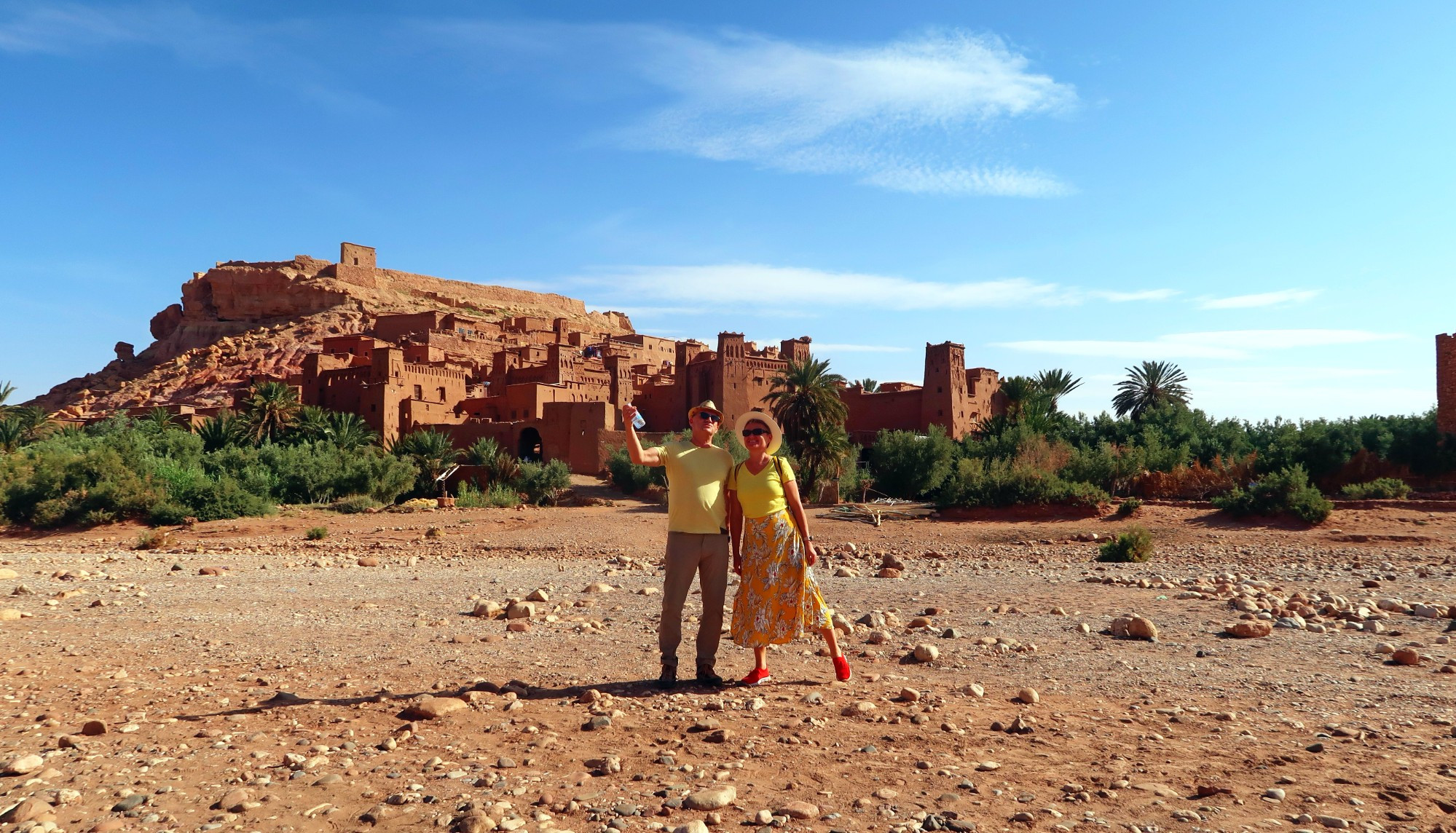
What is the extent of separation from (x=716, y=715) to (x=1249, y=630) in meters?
4.76

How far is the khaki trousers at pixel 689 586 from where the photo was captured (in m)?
5.85

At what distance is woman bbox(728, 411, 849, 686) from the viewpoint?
5.82 m

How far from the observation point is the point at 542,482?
30000 mm

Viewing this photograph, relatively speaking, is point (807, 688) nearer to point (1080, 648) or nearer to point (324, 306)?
point (1080, 648)

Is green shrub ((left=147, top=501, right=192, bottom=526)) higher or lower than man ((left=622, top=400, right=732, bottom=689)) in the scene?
lower

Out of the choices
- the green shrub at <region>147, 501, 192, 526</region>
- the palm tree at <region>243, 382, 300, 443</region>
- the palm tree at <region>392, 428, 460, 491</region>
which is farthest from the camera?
the palm tree at <region>243, 382, 300, 443</region>

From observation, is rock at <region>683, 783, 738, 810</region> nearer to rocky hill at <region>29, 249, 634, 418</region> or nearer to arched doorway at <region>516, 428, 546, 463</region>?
arched doorway at <region>516, 428, 546, 463</region>

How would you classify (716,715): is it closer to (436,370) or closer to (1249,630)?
(1249,630)

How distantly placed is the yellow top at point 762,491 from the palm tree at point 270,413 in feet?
112

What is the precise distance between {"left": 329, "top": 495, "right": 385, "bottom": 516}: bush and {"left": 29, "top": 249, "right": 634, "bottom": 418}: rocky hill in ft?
94.2

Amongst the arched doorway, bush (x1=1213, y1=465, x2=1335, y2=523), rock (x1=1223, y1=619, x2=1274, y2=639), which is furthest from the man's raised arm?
the arched doorway

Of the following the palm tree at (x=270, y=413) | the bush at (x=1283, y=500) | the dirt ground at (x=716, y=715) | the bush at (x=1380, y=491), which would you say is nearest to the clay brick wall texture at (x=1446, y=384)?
the bush at (x=1380, y=491)

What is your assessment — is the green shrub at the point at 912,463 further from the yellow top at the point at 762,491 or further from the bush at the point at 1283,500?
the yellow top at the point at 762,491

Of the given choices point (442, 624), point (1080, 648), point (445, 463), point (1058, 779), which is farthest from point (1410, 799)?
point (445, 463)
